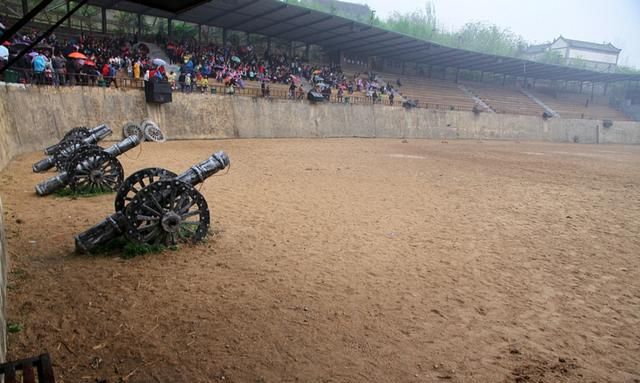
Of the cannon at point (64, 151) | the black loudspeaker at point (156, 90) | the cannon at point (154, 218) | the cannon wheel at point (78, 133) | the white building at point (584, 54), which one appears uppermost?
the white building at point (584, 54)

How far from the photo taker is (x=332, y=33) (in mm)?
34438

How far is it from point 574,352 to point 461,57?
43.9 meters

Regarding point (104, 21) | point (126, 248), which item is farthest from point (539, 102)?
A: point (126, 248)

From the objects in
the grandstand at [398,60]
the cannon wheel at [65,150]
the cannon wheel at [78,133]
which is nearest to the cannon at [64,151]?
the cannon wheel at [65,150]

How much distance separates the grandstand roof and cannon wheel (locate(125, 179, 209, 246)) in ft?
53.9

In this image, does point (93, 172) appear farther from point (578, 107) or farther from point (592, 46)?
point (592, 46)

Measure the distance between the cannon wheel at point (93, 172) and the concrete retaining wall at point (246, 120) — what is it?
3.96 meters

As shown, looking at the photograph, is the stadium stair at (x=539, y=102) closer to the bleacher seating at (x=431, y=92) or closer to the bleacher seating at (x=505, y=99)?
the bleacher seating at (x=505, y=99)

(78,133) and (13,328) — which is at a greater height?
(78,133)

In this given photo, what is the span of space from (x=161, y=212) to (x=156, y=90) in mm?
15580

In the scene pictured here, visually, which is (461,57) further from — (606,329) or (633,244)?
(606,329)

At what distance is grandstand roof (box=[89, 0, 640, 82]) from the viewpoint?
28297mm

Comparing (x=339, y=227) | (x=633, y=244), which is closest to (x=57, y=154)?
(x=339, y=227)

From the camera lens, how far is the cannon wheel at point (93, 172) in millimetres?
8430
